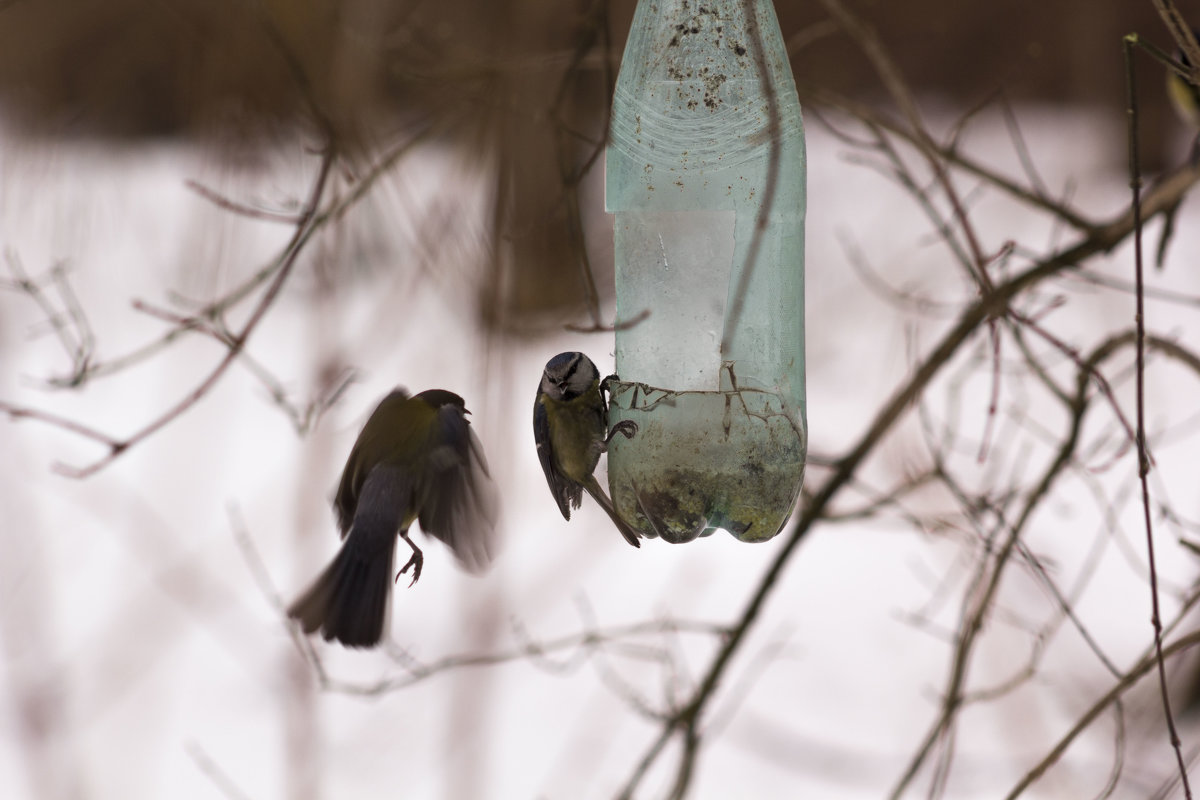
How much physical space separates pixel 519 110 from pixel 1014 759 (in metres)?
3.69

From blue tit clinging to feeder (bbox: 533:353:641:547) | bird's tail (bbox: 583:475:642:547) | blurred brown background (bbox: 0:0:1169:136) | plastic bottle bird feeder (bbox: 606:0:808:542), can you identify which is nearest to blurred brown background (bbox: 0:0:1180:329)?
blurred brown background (bbox: 0:0:1169:136)

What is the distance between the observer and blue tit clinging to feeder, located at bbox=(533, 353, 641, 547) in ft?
6.40

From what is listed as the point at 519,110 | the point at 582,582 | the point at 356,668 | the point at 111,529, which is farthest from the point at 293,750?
the point at 111,529

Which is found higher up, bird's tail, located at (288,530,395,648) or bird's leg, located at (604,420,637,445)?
bird's leg, located at (604,420,637,445)

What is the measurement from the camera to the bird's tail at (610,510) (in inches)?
75.4

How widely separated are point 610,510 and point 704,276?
414 millimetres

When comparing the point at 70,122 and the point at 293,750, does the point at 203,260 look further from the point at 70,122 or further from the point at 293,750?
the point at 293,750

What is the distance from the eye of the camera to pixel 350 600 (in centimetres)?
188

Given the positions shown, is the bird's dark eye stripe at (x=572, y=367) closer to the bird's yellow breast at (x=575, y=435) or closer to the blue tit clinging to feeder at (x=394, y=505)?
the bird's yellow breast at (x=575, y=435)

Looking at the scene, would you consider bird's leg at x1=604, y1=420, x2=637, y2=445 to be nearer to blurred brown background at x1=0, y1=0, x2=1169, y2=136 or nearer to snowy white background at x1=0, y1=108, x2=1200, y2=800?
blurred brown background at x1=0, y1=0, x2=1169, y2=136

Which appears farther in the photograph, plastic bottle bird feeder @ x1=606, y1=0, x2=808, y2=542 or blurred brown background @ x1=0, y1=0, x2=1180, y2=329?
blurred brown background @ x1=0, y1=0, x2=1180, y2=329

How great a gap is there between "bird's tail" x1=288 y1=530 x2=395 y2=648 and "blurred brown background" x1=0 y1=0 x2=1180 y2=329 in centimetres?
49

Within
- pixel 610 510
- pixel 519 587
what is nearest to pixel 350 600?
pixel 610 510

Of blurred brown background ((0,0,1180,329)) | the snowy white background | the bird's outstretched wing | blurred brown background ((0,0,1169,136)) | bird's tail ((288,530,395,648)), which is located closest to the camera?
bird's tail ((288,530,395,648))
